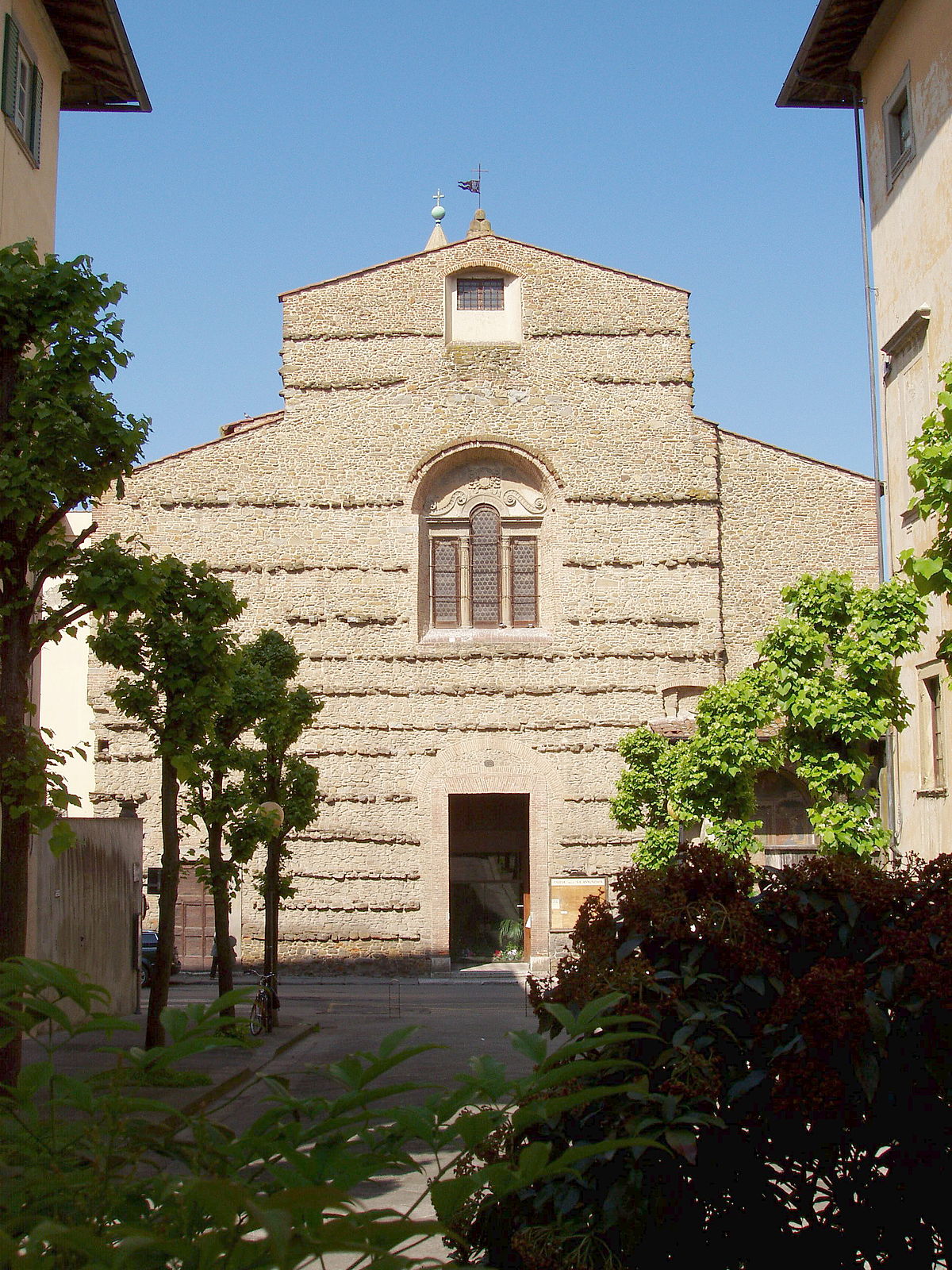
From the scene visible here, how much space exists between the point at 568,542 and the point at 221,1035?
26905 millimetres

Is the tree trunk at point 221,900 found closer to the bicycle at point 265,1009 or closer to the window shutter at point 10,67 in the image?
the bicycle at point 265,1009

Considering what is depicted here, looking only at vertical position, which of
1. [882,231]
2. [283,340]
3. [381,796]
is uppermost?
[283,340]

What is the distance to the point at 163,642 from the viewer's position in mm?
13492

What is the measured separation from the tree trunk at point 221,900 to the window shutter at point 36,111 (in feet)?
28.8

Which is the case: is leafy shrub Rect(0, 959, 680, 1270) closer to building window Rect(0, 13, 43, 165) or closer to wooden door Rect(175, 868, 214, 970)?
building window Rect(0, 13, 43, 165)

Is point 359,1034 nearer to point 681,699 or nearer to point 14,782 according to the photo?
point 14,782

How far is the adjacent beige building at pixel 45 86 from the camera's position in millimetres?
15008

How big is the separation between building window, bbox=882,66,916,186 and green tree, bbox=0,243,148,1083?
11354 millimetres

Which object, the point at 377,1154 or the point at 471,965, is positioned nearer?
the point at 377,1154

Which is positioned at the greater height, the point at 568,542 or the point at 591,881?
the point at 568,542

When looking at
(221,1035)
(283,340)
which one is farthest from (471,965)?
(221,1035)

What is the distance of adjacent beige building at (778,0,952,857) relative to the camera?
15.7m

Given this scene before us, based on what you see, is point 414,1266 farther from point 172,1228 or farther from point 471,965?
point 471,965

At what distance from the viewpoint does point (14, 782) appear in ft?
29.3
